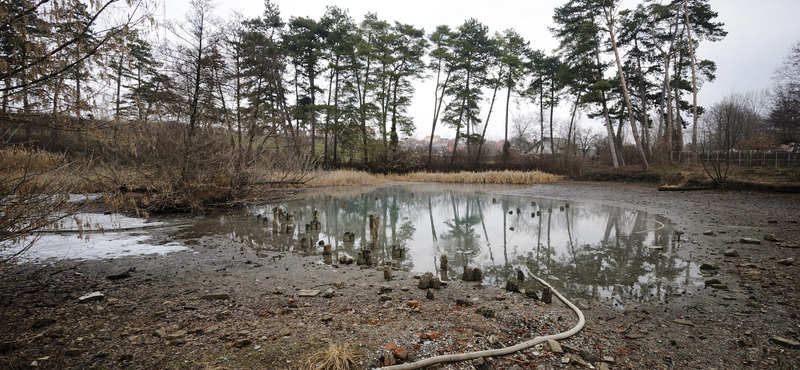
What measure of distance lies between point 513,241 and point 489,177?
19739mm

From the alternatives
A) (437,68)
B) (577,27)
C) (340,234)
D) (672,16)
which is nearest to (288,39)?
(437,68)

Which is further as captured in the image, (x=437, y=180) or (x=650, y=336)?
(x=437, y=180)

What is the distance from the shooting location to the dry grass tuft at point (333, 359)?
8.11 ft

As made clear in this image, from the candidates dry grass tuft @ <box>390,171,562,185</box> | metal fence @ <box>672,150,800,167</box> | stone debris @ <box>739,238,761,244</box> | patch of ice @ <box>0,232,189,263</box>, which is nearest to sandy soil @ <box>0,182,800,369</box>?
patch of ice @ <box>0,232,189,263</box>

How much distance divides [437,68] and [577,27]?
39.1ft

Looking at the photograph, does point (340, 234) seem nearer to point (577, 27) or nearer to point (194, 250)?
point (194, 250)

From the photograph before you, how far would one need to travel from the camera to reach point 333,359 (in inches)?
99.3

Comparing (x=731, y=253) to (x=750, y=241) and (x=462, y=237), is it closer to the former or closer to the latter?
(x=750, y=241)

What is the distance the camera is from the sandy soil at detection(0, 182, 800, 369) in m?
2.68

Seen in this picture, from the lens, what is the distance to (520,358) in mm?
2717

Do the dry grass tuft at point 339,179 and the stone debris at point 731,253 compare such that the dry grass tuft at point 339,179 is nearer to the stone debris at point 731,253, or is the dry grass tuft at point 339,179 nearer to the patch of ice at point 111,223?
the patch of ice at point 111,223

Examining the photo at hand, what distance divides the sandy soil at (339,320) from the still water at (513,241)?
0.63 meters

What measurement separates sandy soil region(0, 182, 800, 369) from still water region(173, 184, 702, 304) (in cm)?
63

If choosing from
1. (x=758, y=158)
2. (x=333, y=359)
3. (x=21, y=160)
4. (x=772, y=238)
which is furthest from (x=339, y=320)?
(x=758, y=158)
